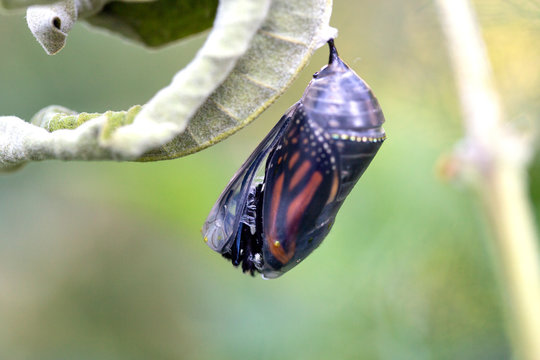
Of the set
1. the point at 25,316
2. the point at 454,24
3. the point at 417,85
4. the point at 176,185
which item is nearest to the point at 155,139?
the point at 454,24

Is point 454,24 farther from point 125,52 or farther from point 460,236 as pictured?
point 125,52

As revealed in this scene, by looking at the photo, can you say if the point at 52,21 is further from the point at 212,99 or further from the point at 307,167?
the point at 307,167

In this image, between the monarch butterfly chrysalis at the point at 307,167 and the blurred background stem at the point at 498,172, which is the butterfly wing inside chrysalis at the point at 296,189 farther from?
the blurred background stem at the point at 498,172

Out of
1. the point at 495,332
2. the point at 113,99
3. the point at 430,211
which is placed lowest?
the point at 495,332

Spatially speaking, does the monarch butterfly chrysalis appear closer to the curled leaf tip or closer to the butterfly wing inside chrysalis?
the butterfly wing inside chrysalis

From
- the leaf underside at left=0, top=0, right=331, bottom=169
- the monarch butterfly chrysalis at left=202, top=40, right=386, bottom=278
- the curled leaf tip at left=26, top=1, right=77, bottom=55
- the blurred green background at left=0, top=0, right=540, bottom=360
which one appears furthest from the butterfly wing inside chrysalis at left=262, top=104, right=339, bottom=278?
the blurred green background at left=0, top=0, right=540, bottom=360

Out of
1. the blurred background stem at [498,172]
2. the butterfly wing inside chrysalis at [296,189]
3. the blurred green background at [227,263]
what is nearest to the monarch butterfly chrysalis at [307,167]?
the butterfly wing inside chrysalis at [296,189]
